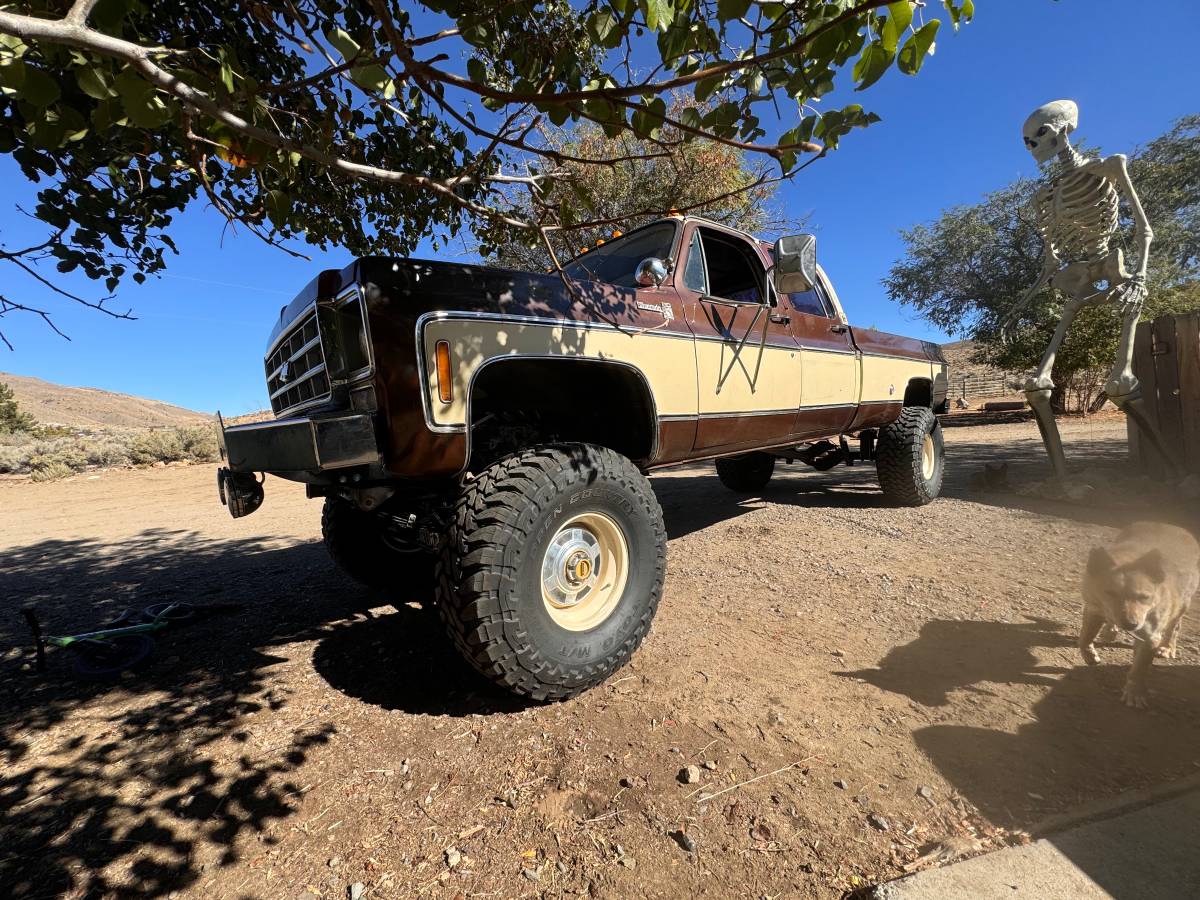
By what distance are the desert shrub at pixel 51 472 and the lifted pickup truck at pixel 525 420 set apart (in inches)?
521

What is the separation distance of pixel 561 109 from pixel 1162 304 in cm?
1782

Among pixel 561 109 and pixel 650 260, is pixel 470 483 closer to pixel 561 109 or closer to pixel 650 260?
pixel 561 109

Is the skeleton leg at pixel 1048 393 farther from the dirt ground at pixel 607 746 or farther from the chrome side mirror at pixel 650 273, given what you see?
the chrome side mirror at pixel 650 273

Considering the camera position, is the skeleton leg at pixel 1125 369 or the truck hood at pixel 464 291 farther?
the skeleton leg at pixel 1125 369

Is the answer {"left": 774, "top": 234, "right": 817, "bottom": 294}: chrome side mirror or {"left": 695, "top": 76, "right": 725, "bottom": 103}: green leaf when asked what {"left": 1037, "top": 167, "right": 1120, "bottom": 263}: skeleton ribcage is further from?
{"left": 695, "top": 76, "right": 725, "bottom": 103}: green leaf

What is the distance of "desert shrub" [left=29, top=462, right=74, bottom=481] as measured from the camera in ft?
36.9

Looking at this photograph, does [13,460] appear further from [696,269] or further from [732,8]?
[732,8]

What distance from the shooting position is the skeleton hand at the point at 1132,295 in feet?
15.7

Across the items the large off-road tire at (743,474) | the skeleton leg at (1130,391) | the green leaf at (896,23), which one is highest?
the green leaf at (896,23)

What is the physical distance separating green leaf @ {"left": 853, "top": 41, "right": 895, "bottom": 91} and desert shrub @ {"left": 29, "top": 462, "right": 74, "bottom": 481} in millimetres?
16391

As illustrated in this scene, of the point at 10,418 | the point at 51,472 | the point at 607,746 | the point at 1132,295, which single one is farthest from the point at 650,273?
the point at 10,418

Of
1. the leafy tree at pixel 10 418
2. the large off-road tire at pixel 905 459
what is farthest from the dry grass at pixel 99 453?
the large off-road tire at pixel 905 459

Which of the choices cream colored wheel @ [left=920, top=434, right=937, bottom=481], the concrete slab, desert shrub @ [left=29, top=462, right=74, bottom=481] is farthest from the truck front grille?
desert shrub @ [left=29, top=462, right=74, bottom=481]

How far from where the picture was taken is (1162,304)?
12.4m
